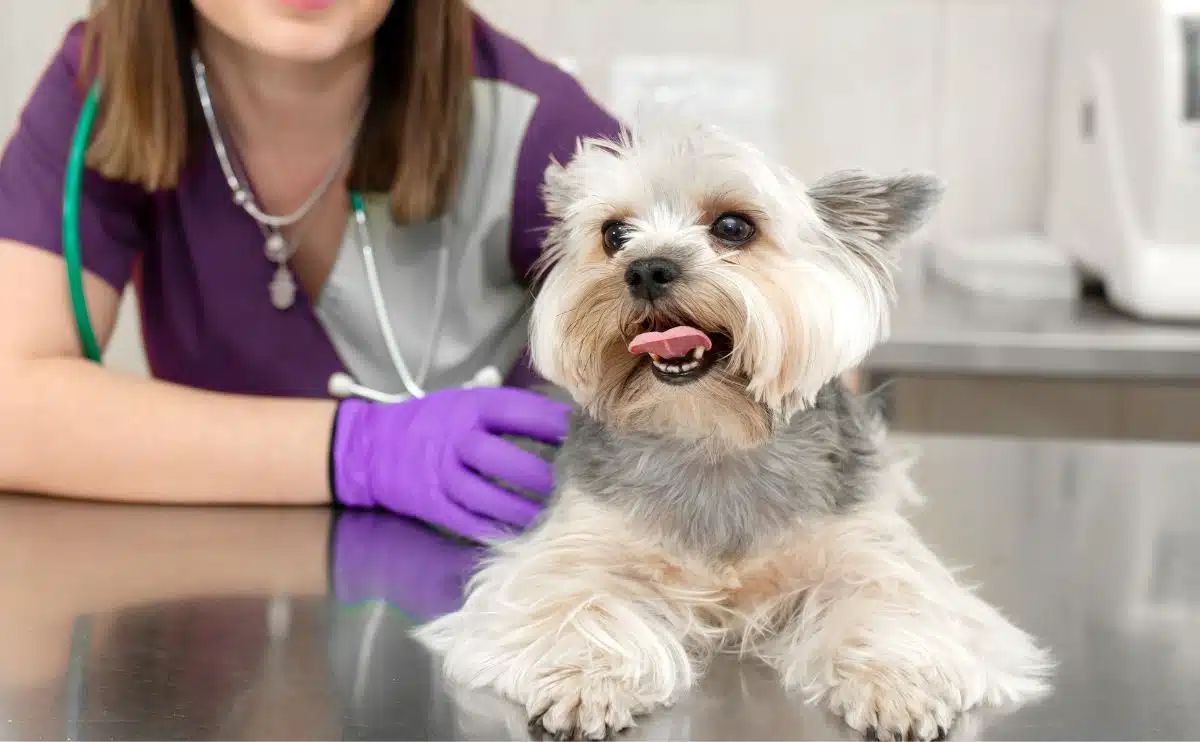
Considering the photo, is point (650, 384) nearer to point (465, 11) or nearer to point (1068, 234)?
point (465, 11)

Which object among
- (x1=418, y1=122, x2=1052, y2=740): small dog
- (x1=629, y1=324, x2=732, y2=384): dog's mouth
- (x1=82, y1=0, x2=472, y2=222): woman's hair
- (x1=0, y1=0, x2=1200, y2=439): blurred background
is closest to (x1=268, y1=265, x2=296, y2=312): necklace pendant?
(x1=82, y1=0, x2=472, y2=222): woman's hair

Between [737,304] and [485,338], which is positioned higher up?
[737,304]

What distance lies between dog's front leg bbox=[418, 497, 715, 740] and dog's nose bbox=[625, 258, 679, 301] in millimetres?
172

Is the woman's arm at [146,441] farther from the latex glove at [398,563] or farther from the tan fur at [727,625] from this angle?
the tan fur at [727,625]

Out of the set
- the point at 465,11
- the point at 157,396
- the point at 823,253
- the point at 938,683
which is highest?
the point at 465,11

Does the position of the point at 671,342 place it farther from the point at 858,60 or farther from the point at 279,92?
the point at 858,60

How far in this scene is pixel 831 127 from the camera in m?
2.21

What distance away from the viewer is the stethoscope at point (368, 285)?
119 cm

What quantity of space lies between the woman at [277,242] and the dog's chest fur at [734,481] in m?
0.19

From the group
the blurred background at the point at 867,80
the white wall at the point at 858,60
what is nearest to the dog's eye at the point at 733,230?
the blurred background at the point at 867,80

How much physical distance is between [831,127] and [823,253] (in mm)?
1436

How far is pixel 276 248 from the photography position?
1.29 m

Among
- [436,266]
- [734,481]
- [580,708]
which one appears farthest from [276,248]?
[580,708]

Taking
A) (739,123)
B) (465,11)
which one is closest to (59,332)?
(465,11)
